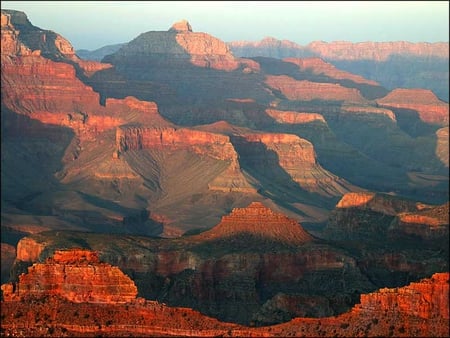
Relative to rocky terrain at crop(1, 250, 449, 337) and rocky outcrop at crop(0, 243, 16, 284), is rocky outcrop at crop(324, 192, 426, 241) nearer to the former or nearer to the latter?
rocky outcrop at crop(0, 243, 16, 284)

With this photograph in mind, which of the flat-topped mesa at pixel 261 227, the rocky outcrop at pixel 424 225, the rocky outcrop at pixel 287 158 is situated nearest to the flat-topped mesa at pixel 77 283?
the flat-topped mesa at pixel 261 227

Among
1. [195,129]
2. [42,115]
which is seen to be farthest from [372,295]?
[42,115]

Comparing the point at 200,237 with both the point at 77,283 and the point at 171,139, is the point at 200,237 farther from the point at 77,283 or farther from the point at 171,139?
the point at 171,139

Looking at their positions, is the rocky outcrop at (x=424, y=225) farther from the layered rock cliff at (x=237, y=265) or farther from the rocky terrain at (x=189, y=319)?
the rocky terrain at (x=189, y=319)

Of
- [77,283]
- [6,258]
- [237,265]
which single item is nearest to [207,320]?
[77,283]

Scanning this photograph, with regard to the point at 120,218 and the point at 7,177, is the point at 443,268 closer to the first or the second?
the point at 120,218
